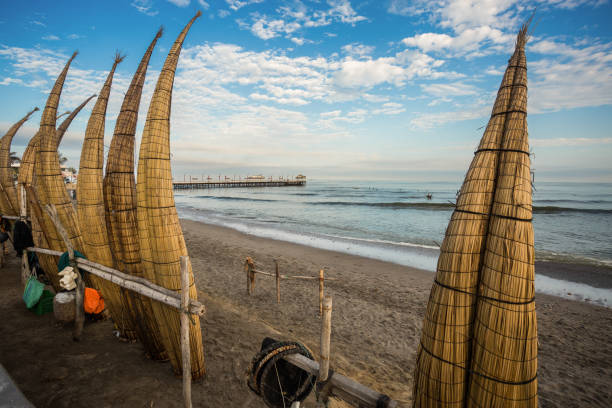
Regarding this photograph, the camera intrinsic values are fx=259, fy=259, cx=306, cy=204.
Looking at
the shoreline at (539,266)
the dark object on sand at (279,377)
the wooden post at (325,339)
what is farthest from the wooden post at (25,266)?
the shoreline at (539,266)

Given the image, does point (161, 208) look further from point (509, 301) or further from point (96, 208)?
point (509, 301)

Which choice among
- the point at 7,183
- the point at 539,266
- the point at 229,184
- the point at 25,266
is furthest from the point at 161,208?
the point at 229,184

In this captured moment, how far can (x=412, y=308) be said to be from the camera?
6977mm

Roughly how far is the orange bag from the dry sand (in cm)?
→ 27

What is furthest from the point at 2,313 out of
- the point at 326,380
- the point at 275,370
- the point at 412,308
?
the point at 412,308

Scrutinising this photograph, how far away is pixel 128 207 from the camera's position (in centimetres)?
388

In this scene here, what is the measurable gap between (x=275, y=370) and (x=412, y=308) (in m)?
5.45

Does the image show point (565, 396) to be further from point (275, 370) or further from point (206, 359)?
point (206, 359)

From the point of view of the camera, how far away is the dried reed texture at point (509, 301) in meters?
1.86

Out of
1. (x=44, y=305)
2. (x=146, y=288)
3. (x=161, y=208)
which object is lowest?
(x=44, y=305)

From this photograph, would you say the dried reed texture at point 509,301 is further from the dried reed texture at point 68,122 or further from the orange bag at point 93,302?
the dried reed texture at point 68,122

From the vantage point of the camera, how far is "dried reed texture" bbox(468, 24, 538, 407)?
186 centimetres

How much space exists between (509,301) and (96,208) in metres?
5.34

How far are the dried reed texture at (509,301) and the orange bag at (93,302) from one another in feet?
19.5
